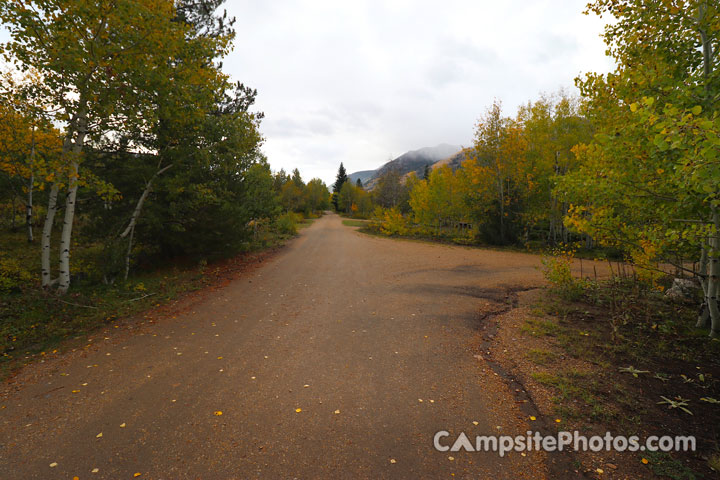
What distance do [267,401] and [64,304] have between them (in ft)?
20.8

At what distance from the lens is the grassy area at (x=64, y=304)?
5316mm

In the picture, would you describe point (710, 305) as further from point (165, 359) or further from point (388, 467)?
point (165, 359)

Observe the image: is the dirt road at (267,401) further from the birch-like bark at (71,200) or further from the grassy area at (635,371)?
the birch-like bark at (71,200)

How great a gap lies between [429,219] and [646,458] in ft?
78.8

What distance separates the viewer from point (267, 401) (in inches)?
147

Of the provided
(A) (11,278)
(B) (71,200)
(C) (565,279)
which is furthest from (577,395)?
(A) (11,278)

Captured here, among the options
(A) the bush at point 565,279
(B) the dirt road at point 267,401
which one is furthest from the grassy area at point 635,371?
(B) the dirt road at point 267,401

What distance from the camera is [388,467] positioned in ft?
9.14

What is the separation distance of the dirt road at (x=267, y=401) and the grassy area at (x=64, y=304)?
785mm

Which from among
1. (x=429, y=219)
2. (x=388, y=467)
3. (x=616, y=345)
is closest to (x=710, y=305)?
(x=616, y=345)

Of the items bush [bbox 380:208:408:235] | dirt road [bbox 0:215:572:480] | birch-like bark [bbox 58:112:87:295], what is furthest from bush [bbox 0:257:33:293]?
bush [bbox 380:208:408:235]

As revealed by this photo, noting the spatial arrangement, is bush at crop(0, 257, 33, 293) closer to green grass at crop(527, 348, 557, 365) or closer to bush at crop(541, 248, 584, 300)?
green grass at crop(527, 348, 557, 365)

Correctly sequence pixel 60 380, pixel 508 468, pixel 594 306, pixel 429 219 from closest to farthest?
1. pixel 508 468
2. pixel 60 380
3. pixel 594 306
4. pixel 429 219

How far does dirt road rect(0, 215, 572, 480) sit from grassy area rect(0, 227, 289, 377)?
0.78 metres
